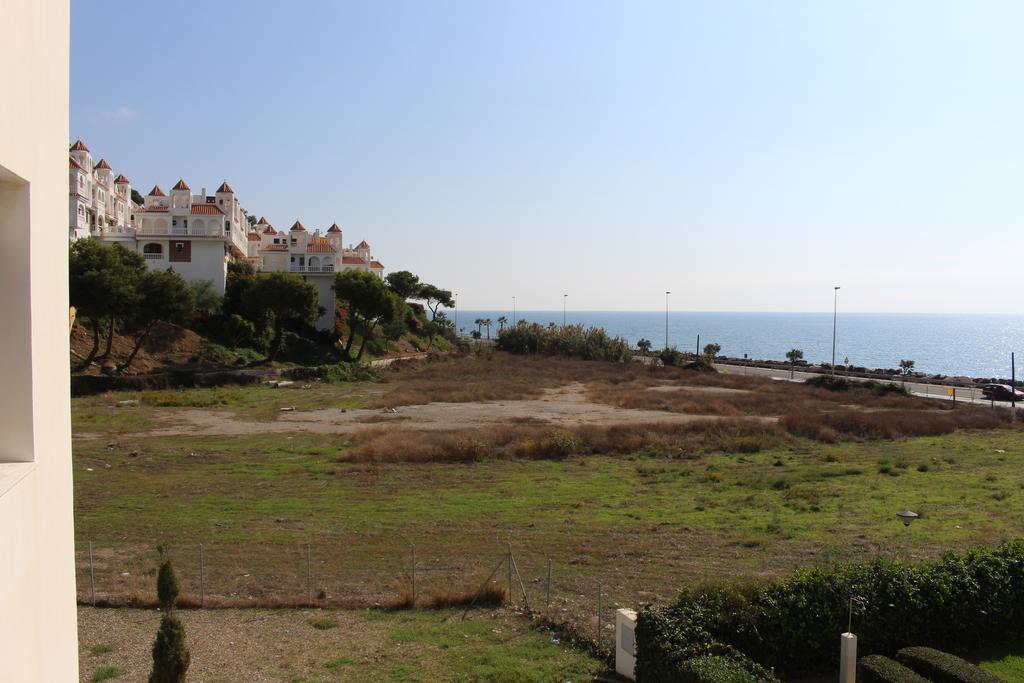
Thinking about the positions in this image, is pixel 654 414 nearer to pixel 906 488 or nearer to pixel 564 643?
pixel 906 488

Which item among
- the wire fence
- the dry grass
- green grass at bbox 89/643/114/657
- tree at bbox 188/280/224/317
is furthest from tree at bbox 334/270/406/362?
green grass at bbox 89/643/114/657

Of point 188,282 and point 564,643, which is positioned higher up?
point 188,282

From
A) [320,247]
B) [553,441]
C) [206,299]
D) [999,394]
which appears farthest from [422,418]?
[999,394]

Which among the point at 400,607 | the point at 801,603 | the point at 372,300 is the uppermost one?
the point at 372,300

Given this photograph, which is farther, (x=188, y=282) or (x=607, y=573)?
(x=188, y=282)

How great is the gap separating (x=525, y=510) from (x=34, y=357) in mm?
20797

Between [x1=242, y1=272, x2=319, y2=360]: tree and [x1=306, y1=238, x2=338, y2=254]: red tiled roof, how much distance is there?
1635 cm

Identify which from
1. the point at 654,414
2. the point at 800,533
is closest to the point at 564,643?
the point at 800,533

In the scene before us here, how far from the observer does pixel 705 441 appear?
37.6 m

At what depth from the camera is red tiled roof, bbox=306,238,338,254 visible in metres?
85.4

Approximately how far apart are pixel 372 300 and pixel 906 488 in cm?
5490

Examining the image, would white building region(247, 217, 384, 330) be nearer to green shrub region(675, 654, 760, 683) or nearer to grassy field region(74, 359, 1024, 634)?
grassy field region(74, 359, 1024, 634)

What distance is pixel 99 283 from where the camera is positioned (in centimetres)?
4859

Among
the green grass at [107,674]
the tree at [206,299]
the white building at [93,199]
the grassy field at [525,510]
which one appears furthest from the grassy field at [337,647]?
the tree at [206,299]
